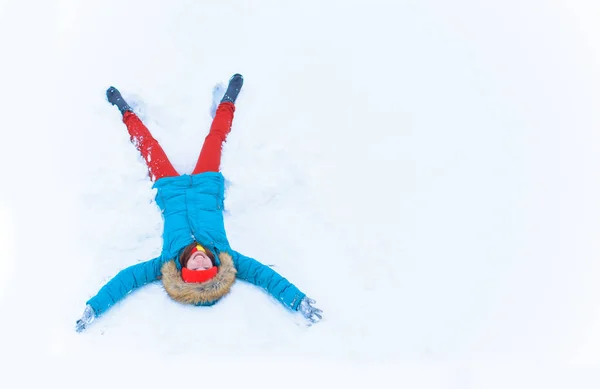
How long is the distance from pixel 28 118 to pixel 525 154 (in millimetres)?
4506

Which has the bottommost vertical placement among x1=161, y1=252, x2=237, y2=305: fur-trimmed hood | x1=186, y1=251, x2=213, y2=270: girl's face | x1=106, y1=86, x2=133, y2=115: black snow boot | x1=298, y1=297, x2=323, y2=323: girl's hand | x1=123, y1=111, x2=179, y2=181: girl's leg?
x1=298, y1=297, x2=323, y2=323: girl's hand

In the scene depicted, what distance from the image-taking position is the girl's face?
339 cm

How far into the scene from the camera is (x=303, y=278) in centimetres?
366

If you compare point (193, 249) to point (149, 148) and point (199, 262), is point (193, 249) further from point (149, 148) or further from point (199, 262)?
point (149, 148)

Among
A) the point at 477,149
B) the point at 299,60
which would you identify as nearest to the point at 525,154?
the point at 477,149

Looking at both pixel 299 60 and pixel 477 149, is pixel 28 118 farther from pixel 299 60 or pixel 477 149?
pixel 477 149

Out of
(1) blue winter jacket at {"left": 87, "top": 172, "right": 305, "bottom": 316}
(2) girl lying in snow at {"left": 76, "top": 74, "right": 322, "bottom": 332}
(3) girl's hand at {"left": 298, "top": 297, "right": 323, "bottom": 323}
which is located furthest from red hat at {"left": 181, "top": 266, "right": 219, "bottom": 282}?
(3) girl's hand at {"left": 298, "top": 297, "right": 323, "bottom": 323}

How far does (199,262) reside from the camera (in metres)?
3.40

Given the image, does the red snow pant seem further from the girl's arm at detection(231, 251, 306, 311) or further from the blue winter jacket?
the girl's arm at detection(231, 251, 306, 311)

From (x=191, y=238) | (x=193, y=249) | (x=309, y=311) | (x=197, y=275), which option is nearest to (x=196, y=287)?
(x=197, y=275)

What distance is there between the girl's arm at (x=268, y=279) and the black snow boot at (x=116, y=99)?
183 cm

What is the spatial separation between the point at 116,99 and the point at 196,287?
2.18 meters

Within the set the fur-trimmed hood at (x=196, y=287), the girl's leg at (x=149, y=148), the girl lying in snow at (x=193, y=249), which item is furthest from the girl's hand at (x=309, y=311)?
the girl's leg at (x=149, y=148)

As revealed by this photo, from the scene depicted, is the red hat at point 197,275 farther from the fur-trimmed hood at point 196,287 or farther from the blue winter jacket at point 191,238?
the blue winter jacket at point 191,238
